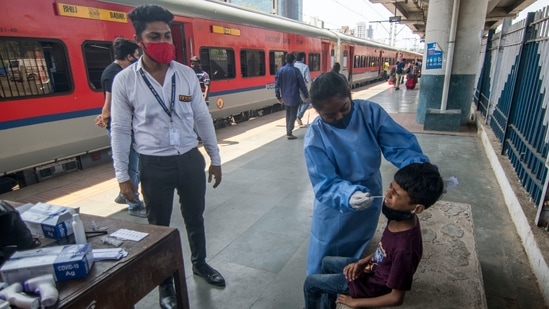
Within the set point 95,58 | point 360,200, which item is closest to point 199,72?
point 95,58

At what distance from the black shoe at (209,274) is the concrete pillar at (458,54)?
5.86m

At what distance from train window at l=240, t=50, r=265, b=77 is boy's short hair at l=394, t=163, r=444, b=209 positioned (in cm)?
751

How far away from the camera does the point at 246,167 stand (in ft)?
17.0

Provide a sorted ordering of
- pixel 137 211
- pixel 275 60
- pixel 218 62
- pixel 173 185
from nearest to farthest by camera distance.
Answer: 1. pixel 173 185
2. pixel 137 211
3. pixel 218 62
4. pixel 275 60

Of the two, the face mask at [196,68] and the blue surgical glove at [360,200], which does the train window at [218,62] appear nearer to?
the face mask at [196,68]

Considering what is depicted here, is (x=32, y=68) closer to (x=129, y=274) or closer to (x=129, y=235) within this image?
(x=129, y=235)

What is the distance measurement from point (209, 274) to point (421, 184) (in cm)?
172

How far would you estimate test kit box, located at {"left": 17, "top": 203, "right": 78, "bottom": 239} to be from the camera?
1.41 metres

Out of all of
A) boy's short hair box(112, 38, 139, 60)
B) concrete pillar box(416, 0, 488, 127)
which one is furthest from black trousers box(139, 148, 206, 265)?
concrete pillar box(416, 0, 488, 127)

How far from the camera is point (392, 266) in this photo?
136 cm

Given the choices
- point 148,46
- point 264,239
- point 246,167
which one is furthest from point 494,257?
point 246,167

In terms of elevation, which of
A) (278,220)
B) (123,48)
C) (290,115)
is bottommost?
(278,220)

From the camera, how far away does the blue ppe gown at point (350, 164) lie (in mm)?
1613

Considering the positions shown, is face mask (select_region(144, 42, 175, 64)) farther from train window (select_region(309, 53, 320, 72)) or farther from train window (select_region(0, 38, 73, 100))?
train window (select_region(309, 53, 320, 72))
